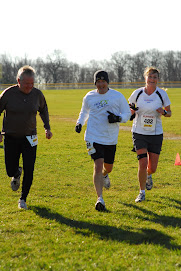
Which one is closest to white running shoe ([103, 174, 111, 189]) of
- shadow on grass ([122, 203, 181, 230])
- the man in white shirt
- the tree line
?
the man in white shirt

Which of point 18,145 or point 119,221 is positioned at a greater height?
point 18,145

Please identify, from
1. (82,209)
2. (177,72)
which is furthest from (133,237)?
(177,72)

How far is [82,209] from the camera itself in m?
5.52

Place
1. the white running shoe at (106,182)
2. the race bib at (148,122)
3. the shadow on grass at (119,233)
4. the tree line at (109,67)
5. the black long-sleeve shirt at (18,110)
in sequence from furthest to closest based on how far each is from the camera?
the tree line at (109,67) < the white running shoe at (106,182) < the race bib at (148,122) < the black long-sleeve shirt at (18,110) < the shadow on grass at (119,233)

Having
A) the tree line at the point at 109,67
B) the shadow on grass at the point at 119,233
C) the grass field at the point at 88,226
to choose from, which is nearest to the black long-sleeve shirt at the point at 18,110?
the grass field at the point at 88,226

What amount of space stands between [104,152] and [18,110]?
5.25 feet

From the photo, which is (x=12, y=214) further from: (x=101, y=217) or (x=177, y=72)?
(x=177, y=72)

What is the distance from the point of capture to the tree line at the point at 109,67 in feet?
298

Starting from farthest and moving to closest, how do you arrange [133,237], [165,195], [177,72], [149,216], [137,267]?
[177,72] → [165,195] → [149,216] → [133,237] → [137,267]

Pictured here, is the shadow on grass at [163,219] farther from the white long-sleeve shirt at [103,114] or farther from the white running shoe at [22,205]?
the white running shoe at [22,205]

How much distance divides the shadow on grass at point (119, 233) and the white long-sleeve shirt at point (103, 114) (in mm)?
1428

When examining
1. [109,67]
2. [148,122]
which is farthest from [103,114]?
[109,67]

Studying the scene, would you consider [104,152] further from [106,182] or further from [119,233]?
[119,233]

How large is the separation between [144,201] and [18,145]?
7.47ft
